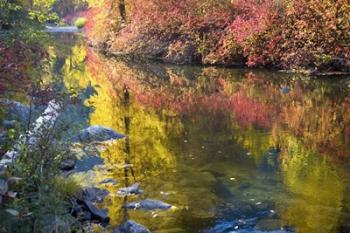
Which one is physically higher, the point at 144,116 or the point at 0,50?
the point at 0,50

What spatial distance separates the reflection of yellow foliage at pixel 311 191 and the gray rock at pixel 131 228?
77.6 inches

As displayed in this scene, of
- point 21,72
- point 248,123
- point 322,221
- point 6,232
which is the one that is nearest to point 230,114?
point 248,123

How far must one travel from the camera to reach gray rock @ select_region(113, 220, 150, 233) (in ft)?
22.2

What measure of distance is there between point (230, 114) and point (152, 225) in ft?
25.1

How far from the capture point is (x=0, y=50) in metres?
5.68

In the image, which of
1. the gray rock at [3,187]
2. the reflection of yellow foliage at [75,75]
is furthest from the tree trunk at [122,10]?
the gray rock at [3,187]

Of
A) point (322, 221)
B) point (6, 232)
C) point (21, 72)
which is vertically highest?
point (21, 72)

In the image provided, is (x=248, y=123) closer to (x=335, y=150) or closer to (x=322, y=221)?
(x=335, y=150)

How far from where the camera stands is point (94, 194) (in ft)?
27.2

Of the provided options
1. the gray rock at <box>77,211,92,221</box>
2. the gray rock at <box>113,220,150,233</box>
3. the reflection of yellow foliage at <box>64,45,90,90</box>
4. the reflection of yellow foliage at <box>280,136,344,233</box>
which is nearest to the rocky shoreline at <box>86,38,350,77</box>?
the reflection of yellow foliage at <box>64,45,90,90</box>

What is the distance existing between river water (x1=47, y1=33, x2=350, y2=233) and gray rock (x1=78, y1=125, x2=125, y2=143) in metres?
0.33

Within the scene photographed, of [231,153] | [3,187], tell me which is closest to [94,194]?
[231,153]

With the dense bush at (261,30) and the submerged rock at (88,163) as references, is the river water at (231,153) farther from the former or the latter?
the dense bush at (261,30)

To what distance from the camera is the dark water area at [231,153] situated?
755 cm
